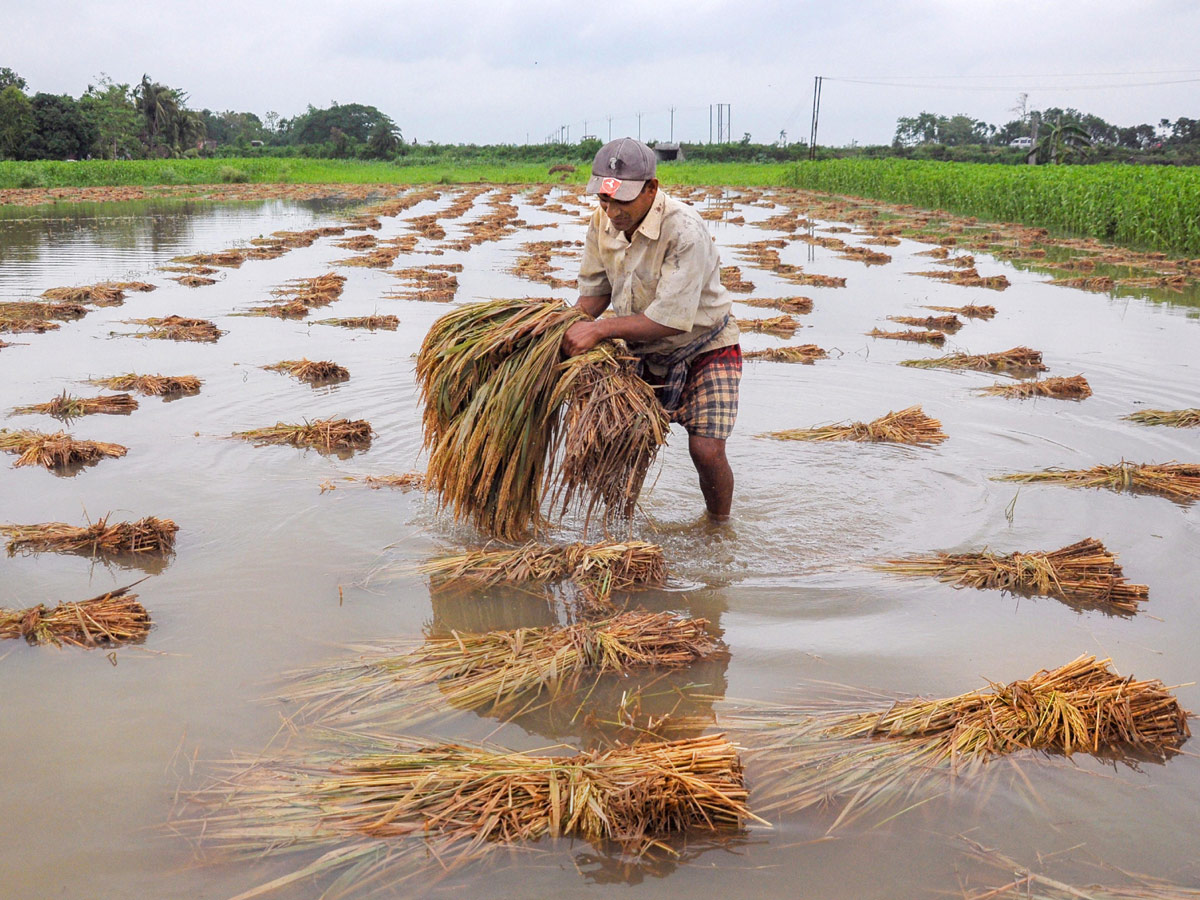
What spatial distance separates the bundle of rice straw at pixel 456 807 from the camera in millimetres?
1952

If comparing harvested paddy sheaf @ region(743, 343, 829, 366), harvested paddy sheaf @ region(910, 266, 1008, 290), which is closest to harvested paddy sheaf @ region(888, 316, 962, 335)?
harvested paddy sheaf @ region(743, 343, 829, 366)

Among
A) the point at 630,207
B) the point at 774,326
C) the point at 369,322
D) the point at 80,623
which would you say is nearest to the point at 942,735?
the point at 630,207

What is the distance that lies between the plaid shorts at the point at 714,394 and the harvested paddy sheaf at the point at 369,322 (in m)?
Answer: 5.12

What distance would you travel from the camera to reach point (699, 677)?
276 centimetres

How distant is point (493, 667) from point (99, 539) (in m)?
1.83

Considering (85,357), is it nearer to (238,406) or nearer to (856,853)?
(238,406)

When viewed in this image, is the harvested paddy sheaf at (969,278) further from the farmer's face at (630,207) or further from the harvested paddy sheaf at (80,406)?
the harvested paddy sheaf at (80,406)

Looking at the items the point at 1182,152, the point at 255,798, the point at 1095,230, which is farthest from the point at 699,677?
the point at 1182,152

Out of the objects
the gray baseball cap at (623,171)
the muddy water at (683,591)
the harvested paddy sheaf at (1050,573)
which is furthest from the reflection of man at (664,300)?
the harvested paddy sheaf at (1050,573)

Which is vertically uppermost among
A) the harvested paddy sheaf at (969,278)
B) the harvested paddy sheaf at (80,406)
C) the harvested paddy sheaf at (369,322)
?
the harvested paddy sheaf at (969,278)

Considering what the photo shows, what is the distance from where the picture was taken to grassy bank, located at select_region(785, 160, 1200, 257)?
13703 mm

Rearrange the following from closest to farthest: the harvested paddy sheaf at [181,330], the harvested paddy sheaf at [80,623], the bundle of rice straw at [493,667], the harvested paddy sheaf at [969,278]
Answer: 1. the bundle of rice straw at [493,667]
2. the harvested paddy sheaf at [80,623]
3. the harvested paddy sheaf at [181,330]
4. the harvested paddy sheaf at [969,278]

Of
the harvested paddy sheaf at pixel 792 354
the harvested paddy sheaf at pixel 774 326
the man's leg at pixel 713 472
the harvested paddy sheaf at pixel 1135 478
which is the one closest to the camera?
the man's leg at pixel 713 472

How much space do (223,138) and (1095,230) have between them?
10080cm
